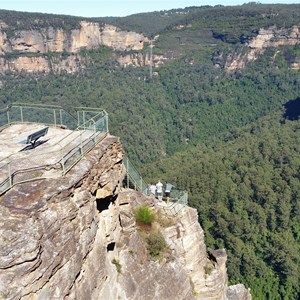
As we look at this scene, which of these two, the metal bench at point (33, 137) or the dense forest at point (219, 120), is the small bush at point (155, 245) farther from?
the dense forest at point (219, 120)

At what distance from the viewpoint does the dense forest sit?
50.6 metres

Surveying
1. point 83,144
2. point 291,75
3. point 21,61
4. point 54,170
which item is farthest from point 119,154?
point 291,75

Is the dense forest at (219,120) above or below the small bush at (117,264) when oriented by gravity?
below

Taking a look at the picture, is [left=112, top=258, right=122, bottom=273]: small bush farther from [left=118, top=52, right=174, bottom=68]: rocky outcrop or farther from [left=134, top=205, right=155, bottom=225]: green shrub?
[left=118, top=52, right=174, bottom=68]: rocky outcrop

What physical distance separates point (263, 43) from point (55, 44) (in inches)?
2393

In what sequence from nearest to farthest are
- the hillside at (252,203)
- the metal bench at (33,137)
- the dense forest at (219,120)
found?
the metal bench at (33,137), the hillside at (252,203), the dense forest at (219,120)

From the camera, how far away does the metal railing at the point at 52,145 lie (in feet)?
37.3

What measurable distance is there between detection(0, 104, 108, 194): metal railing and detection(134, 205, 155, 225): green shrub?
3652 millimetres

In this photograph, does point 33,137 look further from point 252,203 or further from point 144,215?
point 252,203

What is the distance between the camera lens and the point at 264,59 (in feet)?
457

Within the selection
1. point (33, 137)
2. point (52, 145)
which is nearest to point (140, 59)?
point (33, 137)

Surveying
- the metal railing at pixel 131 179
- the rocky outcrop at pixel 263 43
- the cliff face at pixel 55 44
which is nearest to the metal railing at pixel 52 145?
the metal railing at pixel 131 179

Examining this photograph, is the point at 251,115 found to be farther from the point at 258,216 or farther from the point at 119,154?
the point at 119,154

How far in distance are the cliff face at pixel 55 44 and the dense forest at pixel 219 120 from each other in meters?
2.15
